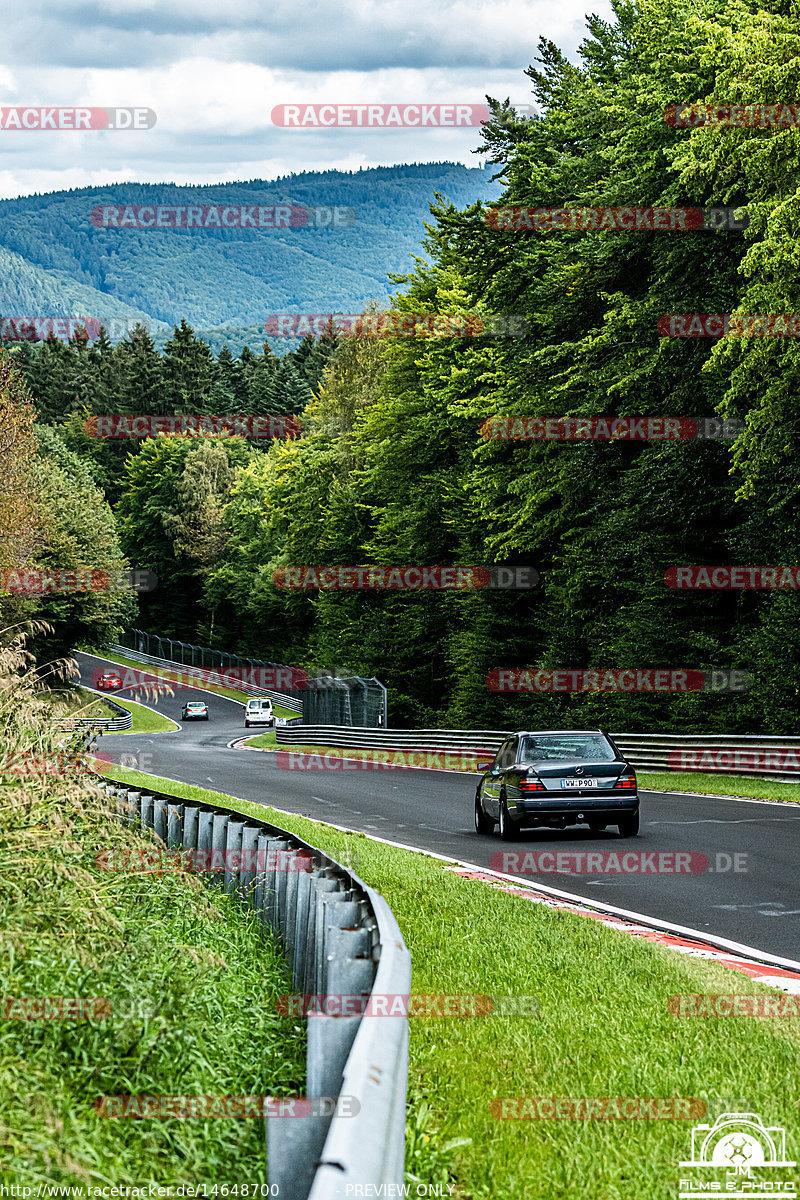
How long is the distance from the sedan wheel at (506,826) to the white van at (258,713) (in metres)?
57.3

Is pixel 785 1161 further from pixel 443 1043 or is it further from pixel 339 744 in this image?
pixel 339 744

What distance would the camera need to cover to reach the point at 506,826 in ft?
58.4

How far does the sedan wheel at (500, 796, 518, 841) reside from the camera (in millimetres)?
17734

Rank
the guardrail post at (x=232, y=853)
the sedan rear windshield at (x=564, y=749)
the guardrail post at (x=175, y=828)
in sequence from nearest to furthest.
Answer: the guardrail post at (x=232, y=853) → the guardrail post at (x=175, y=828) → the sedan rear windshield at (x=564, y=749)

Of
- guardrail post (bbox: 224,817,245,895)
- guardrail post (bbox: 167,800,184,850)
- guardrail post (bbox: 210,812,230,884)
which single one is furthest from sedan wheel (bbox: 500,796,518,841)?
guardrail post (bbox: 224,817,245,895)

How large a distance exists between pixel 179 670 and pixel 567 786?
92102 mm

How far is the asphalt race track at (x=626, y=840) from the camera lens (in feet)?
37.2

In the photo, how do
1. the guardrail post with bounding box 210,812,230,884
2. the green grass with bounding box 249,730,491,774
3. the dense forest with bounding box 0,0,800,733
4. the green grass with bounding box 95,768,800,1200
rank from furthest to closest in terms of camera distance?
the green grass with bounding box 249,730,491,774, the dense forest with bounding box 0,0,800,733, the guardrail post with bounding box 210,812,230,884, the green grass with bounding box 95,768,800,1200

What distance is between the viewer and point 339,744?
5059cm

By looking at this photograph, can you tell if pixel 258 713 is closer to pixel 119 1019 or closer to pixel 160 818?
pixel 160 818

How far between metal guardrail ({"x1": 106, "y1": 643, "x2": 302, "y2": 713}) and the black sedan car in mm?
69685

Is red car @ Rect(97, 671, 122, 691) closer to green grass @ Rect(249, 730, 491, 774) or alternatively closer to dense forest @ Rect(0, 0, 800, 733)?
dense forest @ Rect(0, 0, 800, 733)

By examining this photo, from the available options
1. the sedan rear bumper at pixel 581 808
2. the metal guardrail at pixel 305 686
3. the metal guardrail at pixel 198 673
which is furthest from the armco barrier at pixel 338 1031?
the metal guardrail at pixel 198 673

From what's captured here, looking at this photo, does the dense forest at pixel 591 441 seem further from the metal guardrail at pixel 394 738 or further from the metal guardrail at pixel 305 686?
the metal guardrail at pixel 305 686
